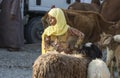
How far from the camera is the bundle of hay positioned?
4586mm

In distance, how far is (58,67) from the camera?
15.1 feet

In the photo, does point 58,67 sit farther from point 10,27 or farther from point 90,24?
point 10,27

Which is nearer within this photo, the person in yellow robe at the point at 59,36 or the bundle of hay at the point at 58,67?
the bundle of hay at the point at 58,67

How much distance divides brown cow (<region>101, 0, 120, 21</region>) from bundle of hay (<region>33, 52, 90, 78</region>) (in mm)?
3374

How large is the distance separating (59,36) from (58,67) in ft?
5.78

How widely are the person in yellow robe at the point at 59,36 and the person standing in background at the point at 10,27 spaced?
21.7 ft

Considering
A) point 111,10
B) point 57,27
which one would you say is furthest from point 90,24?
point 57,27

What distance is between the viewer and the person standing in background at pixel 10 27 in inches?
511

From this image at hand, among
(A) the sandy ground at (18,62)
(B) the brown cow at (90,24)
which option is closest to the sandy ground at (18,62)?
(A) the sandy ground at (18,62)

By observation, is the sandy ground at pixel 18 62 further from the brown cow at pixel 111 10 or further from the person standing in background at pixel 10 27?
the brown cow at pixel 111 10

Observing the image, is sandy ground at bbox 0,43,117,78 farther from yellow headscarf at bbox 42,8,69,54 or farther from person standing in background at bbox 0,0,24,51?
yellow headscarf at bbox 42,8,69,54

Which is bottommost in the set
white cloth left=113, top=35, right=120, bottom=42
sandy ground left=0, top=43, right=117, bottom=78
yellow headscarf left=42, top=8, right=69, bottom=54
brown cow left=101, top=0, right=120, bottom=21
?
sandy ground left=0, top=43, right=117, bottom=78

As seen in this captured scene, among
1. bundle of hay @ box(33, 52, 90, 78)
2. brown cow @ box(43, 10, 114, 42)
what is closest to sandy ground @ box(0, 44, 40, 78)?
brown cow @ box(43, 10, 114, 42)

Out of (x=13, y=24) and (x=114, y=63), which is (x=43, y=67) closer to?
(x=114, y=63)
